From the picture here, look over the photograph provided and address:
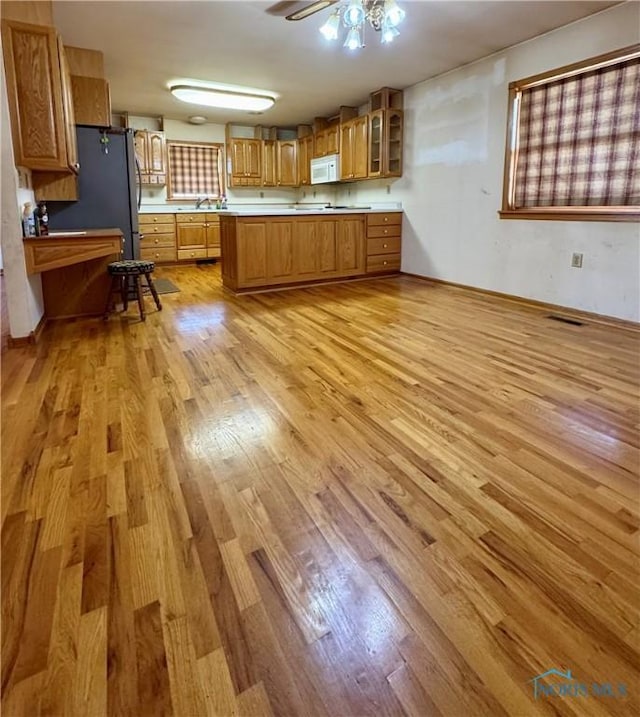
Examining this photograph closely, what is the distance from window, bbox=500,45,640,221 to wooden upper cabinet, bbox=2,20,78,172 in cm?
386

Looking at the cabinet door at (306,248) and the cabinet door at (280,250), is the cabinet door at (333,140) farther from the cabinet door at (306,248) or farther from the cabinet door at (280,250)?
the cabinet door at (280,250)

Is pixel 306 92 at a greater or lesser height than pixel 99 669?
greater

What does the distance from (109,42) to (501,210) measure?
13.0 ft

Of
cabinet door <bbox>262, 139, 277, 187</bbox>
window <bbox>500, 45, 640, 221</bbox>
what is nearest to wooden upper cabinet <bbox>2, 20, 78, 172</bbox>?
window <bbox>500, 45, 640, 221</bbox>

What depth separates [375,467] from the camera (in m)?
1.70

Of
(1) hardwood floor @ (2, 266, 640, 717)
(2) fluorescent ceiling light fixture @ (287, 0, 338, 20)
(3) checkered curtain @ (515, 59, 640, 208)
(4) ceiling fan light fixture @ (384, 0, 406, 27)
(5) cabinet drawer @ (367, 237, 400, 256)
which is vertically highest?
(2) fluorescent ceiling light fixture @ (287, 0, 338, 20)

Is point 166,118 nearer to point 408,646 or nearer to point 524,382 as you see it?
point 524,382

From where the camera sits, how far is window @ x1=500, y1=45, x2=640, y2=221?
3447mm

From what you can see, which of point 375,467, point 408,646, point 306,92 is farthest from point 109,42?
point 408,646

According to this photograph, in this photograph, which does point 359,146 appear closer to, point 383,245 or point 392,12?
point 383,245

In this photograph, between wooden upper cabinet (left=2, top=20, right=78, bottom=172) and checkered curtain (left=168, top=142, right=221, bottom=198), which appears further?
checkered curtain (left=168, top=142, right=221, bottom=198)

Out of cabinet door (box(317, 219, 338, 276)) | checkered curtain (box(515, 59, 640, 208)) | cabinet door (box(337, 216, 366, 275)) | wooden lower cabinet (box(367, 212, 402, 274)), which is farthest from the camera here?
wooden lower cabinet (box(367, 212, 402, 274))

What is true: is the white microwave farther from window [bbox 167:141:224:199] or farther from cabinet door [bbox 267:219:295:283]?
cabinet door [bbox 267:219:295:283]

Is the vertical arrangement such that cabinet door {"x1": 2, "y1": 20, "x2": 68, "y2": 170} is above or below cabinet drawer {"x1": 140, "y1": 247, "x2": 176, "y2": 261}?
above
